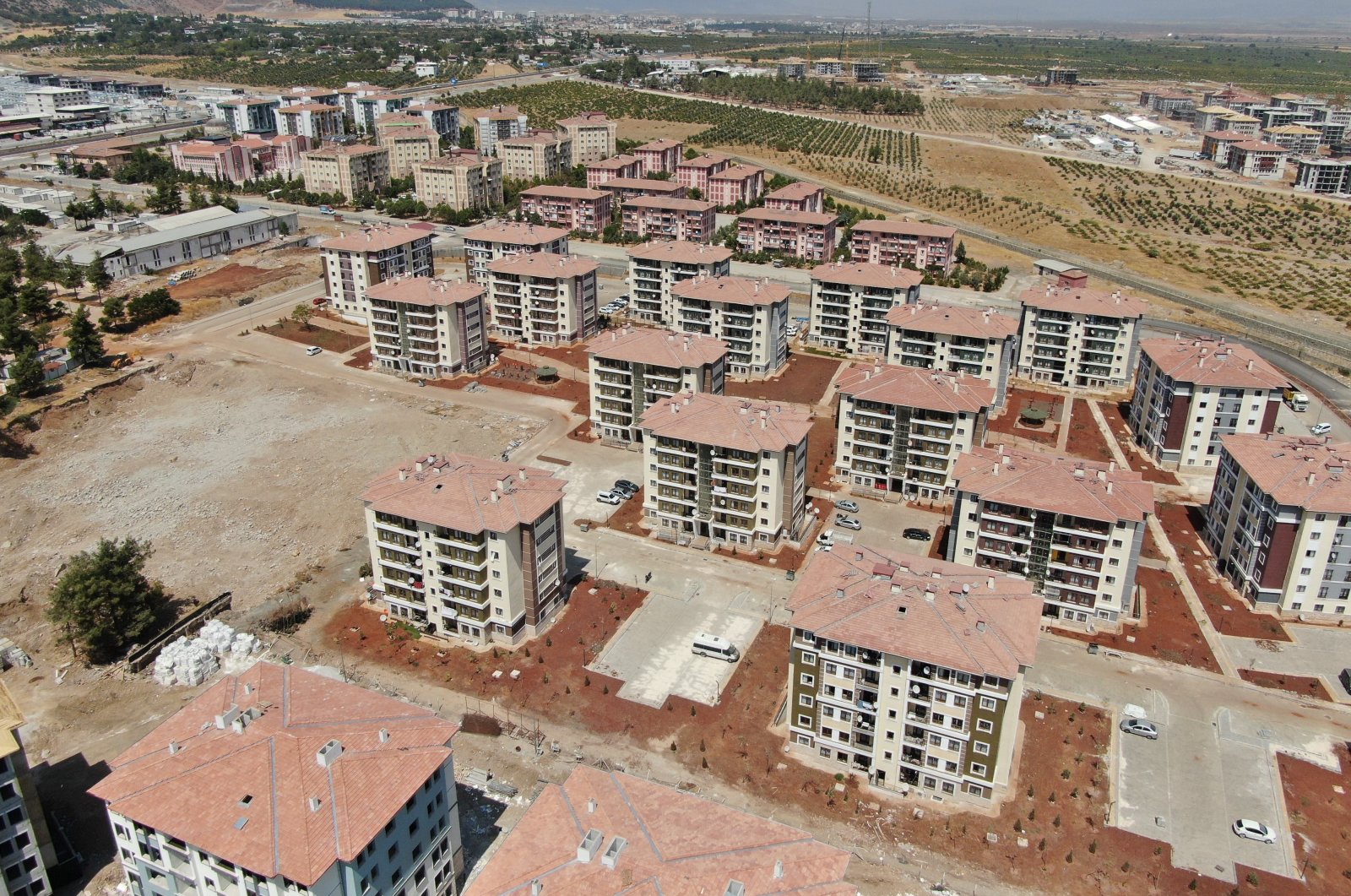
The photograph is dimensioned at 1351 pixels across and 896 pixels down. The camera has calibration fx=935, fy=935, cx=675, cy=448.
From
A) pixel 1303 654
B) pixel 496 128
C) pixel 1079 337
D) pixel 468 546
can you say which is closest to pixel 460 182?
pixel 496 128

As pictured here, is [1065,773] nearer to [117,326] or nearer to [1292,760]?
[1292,760]

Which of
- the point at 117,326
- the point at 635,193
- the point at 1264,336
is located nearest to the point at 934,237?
the point at 1264,336

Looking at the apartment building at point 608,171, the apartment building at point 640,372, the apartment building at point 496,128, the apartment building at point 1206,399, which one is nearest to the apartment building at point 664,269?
the apartment building at point 640,372

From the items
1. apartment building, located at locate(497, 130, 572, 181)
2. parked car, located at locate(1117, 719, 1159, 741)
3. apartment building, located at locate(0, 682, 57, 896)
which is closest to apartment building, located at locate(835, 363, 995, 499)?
parked car, located at locate(1117, 719, 1159, 741)

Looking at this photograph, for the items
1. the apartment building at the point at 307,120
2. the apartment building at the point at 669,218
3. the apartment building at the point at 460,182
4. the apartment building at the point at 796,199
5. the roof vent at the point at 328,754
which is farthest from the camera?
the apartment building at the point at 307,120

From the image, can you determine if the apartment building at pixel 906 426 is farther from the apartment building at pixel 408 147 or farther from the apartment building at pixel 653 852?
the apartment building at pixel 408 147

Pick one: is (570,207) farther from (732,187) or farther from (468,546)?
(468,546)

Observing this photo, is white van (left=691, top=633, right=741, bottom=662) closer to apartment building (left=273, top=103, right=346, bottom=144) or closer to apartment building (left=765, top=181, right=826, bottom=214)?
apartment building (left=765, top=181, right=826, bottom=214)
